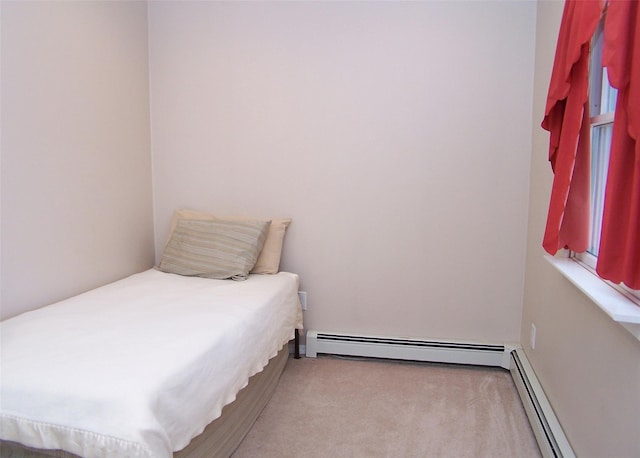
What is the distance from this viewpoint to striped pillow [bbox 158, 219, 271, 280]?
2.47 metres

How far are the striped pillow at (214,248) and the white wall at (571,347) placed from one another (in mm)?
1562

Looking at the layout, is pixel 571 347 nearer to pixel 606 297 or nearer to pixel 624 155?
pixel 606 297

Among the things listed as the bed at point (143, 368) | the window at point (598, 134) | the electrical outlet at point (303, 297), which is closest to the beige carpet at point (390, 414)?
the bed at point (143, 368)

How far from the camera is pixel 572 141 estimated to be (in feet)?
5.11

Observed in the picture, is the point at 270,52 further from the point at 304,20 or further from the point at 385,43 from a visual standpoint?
the point at 385,43

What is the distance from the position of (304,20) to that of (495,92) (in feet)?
4.05

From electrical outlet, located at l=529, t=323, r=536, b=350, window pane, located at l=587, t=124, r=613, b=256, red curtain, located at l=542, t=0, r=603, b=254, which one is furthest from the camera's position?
electrical outlet, located at l=529, t=323, r=536, b=350

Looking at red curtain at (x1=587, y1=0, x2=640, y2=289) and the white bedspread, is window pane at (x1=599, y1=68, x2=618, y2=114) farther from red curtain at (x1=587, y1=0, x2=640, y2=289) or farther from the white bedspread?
the white bedspread

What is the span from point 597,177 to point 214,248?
6.35ft

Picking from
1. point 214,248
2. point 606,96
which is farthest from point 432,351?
point 606,96

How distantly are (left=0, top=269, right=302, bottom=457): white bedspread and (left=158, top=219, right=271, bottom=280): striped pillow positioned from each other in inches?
9.9

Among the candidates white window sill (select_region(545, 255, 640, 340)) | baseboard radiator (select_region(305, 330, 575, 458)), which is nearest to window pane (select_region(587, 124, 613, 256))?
white window sill (select_region(545, 255, 640, 340))

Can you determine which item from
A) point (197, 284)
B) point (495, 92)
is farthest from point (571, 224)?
point (197, 284)

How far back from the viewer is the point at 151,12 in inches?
110
